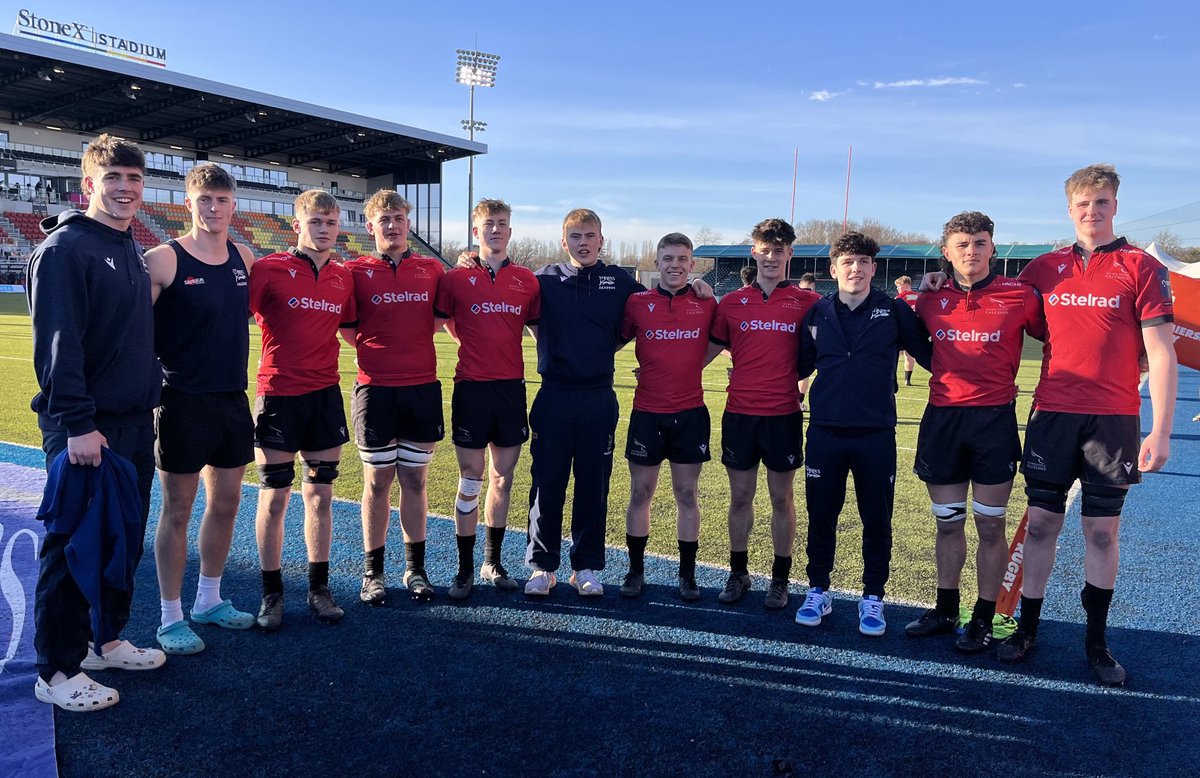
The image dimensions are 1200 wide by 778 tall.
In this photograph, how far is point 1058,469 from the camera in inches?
135

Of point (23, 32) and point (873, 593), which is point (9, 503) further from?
point (23, 32)

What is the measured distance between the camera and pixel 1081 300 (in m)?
3.42

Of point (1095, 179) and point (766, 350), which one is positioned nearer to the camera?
point (1095, 179)

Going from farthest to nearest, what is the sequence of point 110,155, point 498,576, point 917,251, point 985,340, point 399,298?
1. point 917,251
2. point 498,576
3. point 399,298
4. point 985,340
5. point 110,155

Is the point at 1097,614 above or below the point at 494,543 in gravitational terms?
above

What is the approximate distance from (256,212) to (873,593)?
154 feet

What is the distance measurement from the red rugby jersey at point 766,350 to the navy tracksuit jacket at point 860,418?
159 millimetres

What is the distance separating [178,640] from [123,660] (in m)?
0.22

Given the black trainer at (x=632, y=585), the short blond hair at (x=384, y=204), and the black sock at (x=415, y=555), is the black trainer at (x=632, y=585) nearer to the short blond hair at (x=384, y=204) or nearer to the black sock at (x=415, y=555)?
the black sock at (x=415, y=555)

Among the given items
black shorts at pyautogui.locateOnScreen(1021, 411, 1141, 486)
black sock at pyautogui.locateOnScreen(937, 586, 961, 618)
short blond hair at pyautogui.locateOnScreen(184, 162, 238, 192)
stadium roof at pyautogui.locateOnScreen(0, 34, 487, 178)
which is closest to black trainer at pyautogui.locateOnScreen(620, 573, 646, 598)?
black sock at pyautogui.locateOnScreen(937, 586, 961, 618)

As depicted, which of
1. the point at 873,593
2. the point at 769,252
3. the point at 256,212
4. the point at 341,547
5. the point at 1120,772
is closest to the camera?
the point at 1120,772

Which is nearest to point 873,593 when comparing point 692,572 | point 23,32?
point 692,572

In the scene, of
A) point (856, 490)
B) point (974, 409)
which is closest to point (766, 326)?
point (856, 490)

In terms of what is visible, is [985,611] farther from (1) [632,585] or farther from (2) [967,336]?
(1) [632,585]
